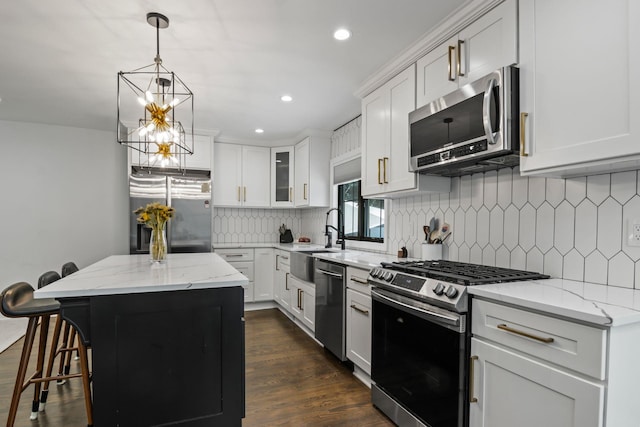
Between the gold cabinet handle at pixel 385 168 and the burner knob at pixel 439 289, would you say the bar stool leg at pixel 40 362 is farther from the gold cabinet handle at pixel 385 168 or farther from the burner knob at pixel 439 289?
the gold cabinet handle at pixel 385 168

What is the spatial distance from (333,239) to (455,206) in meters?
2.29

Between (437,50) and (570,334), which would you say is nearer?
(570,334)

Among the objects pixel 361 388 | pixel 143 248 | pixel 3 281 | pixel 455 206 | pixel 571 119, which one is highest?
pixel 571 119

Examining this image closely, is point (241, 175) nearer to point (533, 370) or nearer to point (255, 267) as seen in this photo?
point (255, 267)

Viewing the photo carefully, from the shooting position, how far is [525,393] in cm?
137

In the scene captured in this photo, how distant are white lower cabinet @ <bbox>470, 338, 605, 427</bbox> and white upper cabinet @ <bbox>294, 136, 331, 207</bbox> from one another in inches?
126

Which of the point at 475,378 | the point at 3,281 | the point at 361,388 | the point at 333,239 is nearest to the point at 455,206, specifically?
the point at 475,378

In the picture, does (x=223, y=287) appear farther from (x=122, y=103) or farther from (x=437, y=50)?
(x=122, y=103)

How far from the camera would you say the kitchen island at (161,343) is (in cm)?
163

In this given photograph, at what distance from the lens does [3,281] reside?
4.32 m

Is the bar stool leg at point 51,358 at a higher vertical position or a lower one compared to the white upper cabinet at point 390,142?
lower

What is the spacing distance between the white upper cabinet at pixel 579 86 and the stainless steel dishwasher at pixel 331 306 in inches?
66.7

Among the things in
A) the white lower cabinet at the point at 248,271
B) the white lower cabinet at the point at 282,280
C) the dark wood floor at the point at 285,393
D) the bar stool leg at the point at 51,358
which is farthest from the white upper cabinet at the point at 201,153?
the bar stool leg at the point at 51,358

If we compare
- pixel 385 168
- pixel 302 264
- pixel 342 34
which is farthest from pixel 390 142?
pixel 302 264
